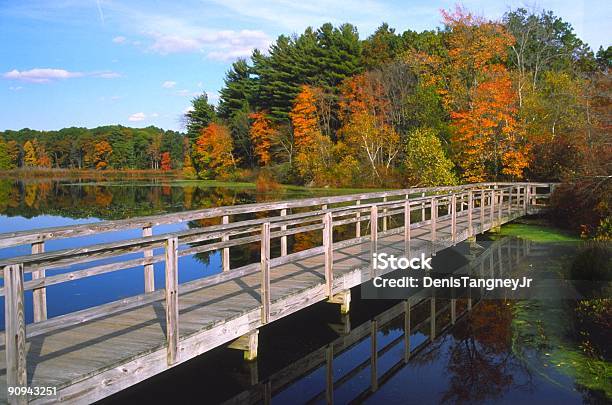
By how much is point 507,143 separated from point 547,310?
1979 centimetres

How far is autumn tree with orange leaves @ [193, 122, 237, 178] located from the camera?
2323 inches

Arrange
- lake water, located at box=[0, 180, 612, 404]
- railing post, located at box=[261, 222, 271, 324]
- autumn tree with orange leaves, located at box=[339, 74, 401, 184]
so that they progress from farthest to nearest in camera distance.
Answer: autumn tree with orange leaves, located at box=[339, 74, 401, 184] < railing post, located at box=[261, 222, 271, 324] < lake water, located at box=[0, 180, 612, 404]

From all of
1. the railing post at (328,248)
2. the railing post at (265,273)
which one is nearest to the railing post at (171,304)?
the railing post at (265,273)

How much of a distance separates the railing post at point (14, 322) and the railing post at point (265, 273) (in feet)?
10.6

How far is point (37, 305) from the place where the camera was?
6.01 meters

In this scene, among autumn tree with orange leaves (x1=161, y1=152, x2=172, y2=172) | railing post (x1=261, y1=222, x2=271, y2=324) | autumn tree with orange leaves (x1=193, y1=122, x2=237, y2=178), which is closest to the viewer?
railing post (x1=261, y1=222, x2=271, y2=324)

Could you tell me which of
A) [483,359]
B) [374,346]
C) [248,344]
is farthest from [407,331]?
[248,344]

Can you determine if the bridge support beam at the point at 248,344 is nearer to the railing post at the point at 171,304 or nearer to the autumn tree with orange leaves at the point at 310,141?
the railing post at the point at 171,304

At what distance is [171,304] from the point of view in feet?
18.2

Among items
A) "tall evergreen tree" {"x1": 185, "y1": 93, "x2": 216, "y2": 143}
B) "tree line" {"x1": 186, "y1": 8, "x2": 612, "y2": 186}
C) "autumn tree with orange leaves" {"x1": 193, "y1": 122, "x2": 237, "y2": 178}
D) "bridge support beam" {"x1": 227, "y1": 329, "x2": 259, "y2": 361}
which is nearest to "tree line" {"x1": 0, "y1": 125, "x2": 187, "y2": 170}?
"tall evergreen tree" {"x1": 185, "y1": 93, "x2": 216, "y2": 143}

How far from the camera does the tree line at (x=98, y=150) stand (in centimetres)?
9831

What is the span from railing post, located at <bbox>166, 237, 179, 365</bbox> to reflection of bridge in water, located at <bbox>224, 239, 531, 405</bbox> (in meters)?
1.46

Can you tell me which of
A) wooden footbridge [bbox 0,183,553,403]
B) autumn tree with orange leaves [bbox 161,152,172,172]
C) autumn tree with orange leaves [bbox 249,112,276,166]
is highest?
autumn tree with orange leaves [bbox 249,112,276,166]

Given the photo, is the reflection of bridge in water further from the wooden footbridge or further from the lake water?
the wooden footbridge
